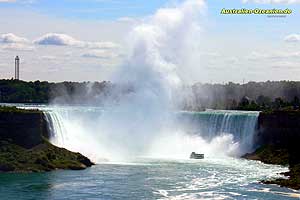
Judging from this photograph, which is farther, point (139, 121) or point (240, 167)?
point (139, 121)

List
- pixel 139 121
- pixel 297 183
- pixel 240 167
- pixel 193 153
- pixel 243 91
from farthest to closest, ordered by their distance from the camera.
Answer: pixel 243 91
pixel 139 121
pixel 193 153
pixel 240 167
pixel 297 183

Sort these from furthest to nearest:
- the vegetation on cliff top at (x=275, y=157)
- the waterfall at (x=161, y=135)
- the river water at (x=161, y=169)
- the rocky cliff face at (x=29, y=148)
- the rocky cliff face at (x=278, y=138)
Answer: the waterfall at (x=161, y=135) → the rocky cliff face at (x=278, y=138) → the rocky cliff face at (x=29, y=148) → the vegetation on cliff top at (x=275, y=157) → the river water at (x=161, y=169)

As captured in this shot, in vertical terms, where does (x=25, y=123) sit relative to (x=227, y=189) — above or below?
above

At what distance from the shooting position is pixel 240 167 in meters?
54.2

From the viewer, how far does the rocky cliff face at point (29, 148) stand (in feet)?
166

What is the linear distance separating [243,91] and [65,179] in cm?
7884

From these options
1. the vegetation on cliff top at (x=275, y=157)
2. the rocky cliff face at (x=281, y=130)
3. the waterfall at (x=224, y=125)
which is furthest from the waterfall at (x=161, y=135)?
the vegetation on cliff top at (x=275, y=157)

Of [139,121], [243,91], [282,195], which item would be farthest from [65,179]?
[243,91]

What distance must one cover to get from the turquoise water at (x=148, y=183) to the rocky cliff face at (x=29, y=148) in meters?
1.63

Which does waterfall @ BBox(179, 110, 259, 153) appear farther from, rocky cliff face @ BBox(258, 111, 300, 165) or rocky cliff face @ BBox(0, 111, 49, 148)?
rocky cliff face @ BBox(0, 111, 49, 148)

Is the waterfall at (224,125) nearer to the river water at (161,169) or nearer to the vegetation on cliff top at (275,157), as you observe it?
the river water at (161,169)

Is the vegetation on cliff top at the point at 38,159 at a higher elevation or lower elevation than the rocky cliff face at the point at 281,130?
lower

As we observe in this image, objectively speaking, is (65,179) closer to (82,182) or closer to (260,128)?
(82,182)

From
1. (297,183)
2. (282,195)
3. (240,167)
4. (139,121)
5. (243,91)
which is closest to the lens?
(282,195)
